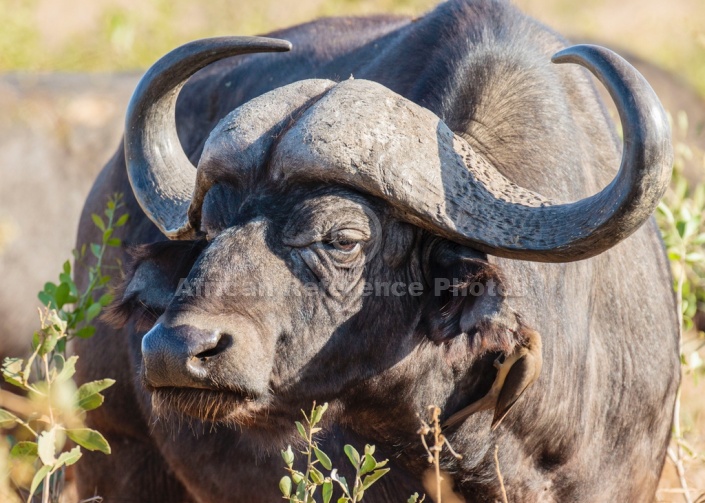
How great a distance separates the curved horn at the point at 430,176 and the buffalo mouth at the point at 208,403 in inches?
29.7

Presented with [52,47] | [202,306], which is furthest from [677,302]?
[52,47]

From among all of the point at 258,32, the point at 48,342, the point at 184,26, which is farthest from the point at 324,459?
the point at 184,26

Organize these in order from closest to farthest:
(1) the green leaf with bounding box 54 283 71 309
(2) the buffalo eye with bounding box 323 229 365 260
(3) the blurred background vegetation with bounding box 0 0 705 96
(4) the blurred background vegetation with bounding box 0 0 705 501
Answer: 1. (2) the buffalo eye with bounding box 323 229 365 260
2. (1) the green leaf with bounding box 54 283 71 309
3. (4) the blurred background vegetation with bounding box 0 0 705 501
4. (3) the blurred background vegetation with bounding box 0 0 705 96

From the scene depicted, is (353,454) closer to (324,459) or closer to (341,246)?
(324,459)

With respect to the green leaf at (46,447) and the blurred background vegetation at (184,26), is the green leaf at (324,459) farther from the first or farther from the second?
the blurred background vegetation at (184,26)

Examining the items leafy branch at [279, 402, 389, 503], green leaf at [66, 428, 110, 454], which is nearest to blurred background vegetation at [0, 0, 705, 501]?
green leaf at [66, 428, 110, 454]

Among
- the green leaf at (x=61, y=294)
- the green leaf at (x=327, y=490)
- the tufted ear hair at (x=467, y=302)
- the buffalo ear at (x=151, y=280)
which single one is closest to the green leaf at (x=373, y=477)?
the green leaf at (x=327, y=490)

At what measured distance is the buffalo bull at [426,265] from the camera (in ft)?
11.0

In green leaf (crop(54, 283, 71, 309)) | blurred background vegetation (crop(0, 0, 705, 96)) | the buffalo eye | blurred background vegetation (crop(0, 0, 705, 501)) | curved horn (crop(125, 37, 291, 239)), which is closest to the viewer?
the buffalo eye

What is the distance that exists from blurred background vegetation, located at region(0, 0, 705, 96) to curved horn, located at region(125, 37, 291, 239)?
11.3ft

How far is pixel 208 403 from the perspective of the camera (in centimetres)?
338

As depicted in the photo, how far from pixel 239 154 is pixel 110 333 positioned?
80.1 inches

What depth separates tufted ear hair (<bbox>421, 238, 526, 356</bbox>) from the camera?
11.2 feet

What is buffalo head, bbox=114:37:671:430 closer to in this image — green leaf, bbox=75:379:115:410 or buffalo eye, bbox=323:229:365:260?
buffalo eye, bbox=323:229:365:260
